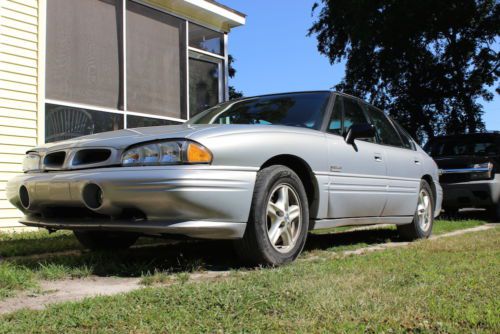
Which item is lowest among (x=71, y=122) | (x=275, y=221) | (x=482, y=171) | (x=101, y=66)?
(x=275, y=221)

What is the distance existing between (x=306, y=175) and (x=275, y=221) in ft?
1.87

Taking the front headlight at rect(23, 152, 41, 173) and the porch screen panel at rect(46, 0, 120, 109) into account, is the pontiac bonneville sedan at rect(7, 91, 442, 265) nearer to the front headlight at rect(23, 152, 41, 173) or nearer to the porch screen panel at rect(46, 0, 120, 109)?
the front headlight at rect(23, 152, 41, 173)

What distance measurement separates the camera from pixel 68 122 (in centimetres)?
750

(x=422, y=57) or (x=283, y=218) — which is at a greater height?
(x=422, y=57)

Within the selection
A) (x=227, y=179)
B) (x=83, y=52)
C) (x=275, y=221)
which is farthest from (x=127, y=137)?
(x=83, y=52)

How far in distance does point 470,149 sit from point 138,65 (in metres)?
5.91

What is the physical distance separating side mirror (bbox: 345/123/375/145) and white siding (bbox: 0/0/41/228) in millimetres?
4440

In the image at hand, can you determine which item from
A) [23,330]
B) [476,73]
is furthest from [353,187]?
[476,73]

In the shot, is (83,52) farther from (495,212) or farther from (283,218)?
(495,212)

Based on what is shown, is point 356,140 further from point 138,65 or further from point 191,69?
point 191,69

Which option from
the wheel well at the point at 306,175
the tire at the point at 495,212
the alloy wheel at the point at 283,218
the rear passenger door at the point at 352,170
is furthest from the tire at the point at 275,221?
the tire at the point at 495,212

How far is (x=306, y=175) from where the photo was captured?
13.8 feet

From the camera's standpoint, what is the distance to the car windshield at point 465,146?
367 inches

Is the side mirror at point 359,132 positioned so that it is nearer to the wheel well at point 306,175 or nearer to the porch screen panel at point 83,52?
the wheel well at point 306,175
